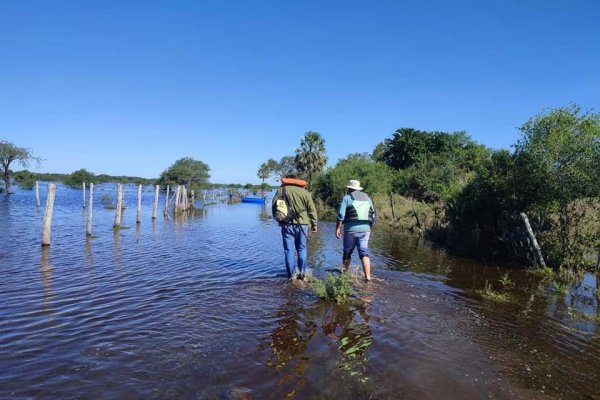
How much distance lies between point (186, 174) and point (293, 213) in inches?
2316

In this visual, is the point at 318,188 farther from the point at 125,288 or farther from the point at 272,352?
the point at 272,352

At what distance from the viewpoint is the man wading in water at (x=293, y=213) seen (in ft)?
24.7

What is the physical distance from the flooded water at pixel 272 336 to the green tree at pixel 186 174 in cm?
5394

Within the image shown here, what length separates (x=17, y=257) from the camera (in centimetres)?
1005

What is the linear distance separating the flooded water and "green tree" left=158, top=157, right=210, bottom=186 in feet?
177

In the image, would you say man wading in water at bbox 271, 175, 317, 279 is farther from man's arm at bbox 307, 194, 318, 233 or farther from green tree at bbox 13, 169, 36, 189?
green tree at bbox 13, 169, 36, 189

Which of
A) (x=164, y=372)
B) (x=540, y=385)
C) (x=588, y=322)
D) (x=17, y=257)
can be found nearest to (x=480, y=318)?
(x=588, y=322)

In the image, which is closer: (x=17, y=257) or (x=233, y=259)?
(x=17, y=257)

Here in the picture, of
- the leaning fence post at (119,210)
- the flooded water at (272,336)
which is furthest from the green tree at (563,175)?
the leaning fence post at (119,210)

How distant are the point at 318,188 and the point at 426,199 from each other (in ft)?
35.3

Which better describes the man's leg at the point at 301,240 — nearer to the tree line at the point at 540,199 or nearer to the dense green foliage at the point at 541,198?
the tree line at the point at 540,199

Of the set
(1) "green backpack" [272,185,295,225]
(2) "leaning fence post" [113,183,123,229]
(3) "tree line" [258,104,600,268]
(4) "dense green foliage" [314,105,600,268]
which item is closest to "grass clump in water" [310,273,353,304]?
(1) "green backpack" [272,185,295,225]

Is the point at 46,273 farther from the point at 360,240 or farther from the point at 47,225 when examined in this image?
the point at 360,240

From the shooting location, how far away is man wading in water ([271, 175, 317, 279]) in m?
7.52
